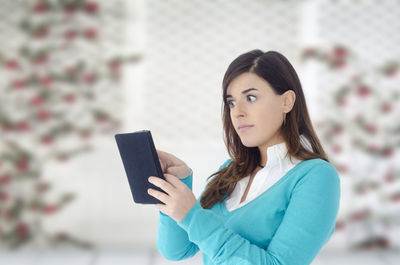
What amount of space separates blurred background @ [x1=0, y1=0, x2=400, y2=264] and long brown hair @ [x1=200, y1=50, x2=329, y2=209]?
2.38m

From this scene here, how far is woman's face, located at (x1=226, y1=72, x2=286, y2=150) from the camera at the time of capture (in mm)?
1179

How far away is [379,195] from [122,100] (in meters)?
2.53

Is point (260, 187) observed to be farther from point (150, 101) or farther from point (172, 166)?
Answer: point (150, 101)

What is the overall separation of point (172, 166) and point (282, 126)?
0.36 meters

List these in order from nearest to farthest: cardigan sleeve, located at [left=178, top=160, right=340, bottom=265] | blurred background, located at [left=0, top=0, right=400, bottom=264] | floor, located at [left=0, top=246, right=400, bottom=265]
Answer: cardigan sleeve, located at [left=178, top=160, right=340, bottom=265]
floor, located at [left=0, top=246, right=400, bottom=265]
blurred background, located at [left=0, top=0, right=400, bottom=264]

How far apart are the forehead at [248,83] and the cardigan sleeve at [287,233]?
30 centimetres

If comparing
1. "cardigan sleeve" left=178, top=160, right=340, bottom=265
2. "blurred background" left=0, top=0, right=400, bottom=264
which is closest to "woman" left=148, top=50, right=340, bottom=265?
"cardigan sleeve" left=178, top=160, right=340, bottom=265

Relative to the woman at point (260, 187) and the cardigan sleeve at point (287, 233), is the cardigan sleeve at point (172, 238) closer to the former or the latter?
the woman at point (260, 187)

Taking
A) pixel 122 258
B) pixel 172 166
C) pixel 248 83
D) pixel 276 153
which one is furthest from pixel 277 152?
pixel 122 258

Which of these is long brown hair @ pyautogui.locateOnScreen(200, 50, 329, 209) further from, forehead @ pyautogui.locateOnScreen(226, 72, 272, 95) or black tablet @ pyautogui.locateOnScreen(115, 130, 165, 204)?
black tablet @ pyautogui.locateOnScreen(115, 130, 165, 204)

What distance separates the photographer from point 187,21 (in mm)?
3838

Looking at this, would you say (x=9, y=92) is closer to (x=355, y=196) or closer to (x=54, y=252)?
(x=54, y=252)

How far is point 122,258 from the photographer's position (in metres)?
3.58

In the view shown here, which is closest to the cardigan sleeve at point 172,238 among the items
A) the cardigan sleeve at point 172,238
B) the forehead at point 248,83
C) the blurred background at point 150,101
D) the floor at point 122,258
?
the cardigan sleeve at point 172,238
